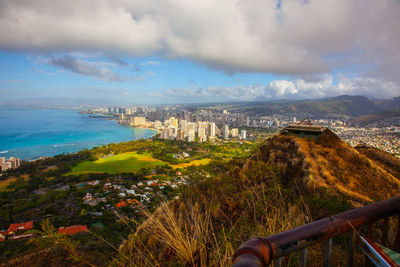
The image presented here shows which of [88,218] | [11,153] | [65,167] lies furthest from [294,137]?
[11,153]

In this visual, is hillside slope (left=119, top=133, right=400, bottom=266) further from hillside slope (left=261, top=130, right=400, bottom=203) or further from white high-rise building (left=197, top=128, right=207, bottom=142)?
white high-rise building (left=197, top=128, right=207, bottom=142)

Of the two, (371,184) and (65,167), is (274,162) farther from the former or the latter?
(65,167)

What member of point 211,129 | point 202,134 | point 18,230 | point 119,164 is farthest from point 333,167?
point 211,129

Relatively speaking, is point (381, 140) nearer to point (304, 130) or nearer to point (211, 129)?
point (304, 130)

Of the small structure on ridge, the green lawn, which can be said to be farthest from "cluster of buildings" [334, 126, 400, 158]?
the green lawn

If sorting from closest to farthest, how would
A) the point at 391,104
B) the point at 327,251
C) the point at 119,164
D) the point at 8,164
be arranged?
the point at 327,251
the point at 8,164
the point at 119,164
the point at 391,104

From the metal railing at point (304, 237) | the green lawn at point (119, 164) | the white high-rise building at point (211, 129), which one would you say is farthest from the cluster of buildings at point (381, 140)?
the white high-rise building at point (211, 129)

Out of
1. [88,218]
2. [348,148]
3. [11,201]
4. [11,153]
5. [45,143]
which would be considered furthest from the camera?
[45,143]

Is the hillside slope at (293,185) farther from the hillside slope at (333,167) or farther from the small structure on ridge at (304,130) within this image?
the small structure on ridge at (304,130)
